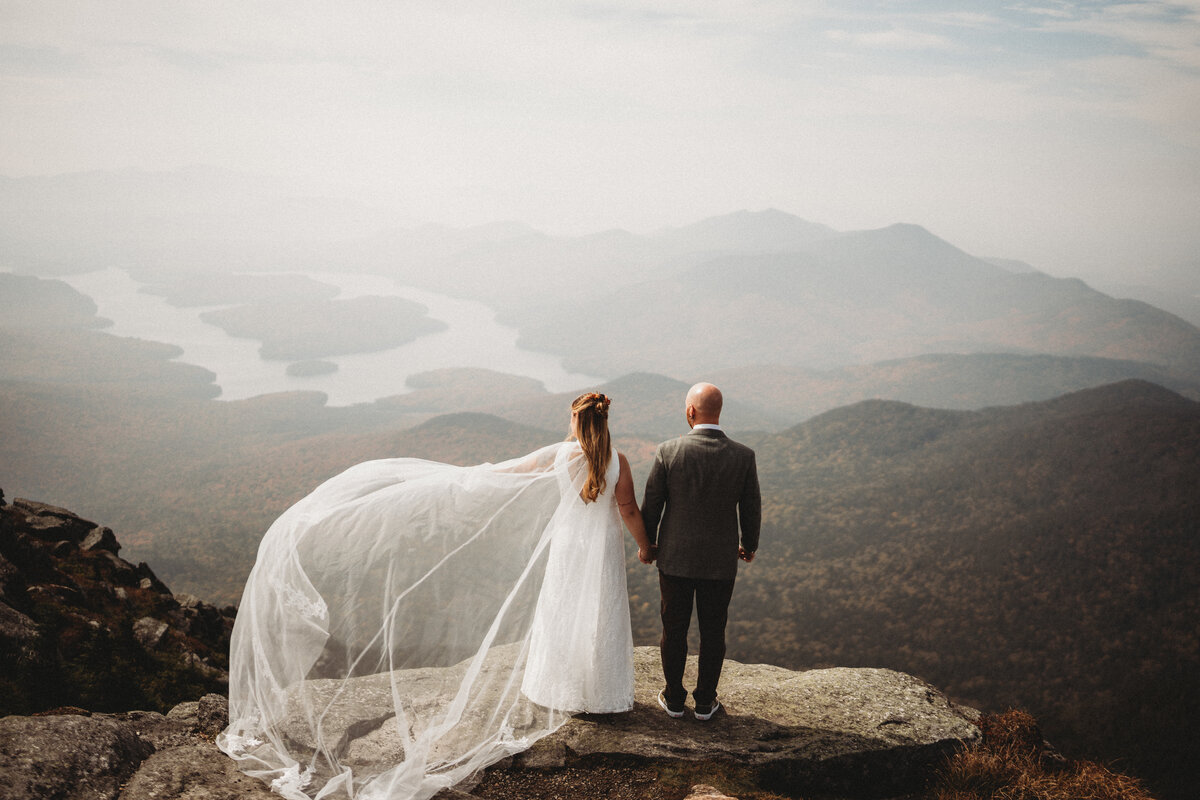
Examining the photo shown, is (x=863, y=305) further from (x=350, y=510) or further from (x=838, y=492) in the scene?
(x=350, y=510)

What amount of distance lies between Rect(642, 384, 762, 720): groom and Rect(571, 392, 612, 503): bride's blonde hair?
356 mm

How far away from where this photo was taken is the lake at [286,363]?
72062 mm

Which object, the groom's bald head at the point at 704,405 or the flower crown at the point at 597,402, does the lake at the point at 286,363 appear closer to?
the flower crown at the point at 597,402

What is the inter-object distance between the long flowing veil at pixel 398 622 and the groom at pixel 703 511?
2.04 ft

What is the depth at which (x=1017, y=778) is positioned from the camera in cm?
477

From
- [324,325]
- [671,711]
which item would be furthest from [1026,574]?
[324,325]

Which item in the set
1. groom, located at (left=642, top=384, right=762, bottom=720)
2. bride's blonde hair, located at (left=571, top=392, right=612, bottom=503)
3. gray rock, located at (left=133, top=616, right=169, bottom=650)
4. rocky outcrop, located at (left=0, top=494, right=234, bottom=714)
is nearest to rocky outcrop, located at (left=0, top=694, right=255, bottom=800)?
rocky outcrop, located at (left=0, top=494, right=234, bottom=714)

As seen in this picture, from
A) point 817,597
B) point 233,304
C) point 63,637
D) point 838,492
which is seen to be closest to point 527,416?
point 838,492

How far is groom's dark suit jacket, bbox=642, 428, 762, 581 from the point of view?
13.9ft

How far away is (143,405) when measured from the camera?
51.3 meters

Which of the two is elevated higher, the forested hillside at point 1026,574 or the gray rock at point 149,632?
the gray rock at point 149,632

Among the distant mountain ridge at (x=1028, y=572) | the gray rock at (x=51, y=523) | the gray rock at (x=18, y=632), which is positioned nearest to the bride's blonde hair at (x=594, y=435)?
the gray rock at (x=18, y=632)

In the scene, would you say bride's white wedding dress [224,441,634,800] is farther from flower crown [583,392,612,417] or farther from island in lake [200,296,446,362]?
island in lake [200,296,446,362]

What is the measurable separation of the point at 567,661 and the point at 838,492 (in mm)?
19341
